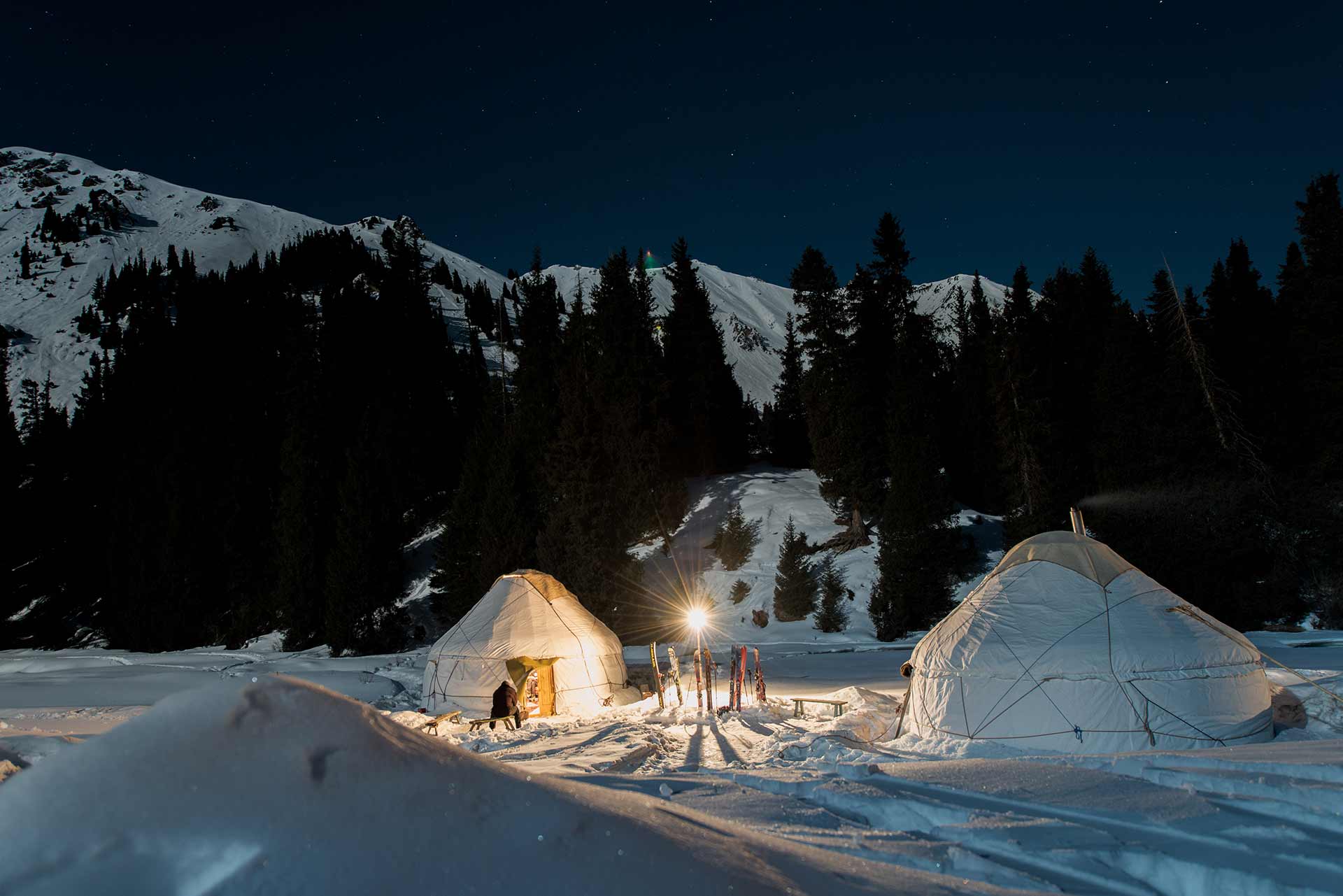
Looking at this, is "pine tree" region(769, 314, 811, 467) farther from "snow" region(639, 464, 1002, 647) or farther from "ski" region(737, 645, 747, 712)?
"ski" region(737, 645, 747, 712)

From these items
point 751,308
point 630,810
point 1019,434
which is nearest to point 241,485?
point 1019,434

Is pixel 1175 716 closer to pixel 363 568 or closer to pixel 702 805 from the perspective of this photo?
pixel 702 805

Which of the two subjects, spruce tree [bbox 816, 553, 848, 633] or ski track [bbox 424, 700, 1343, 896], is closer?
ski track [bbox 424, 700, 1343, 896]

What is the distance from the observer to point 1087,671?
932cm

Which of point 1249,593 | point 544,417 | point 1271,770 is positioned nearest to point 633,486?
point 544,417

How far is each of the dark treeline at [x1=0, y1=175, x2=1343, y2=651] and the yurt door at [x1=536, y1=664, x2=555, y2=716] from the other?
12.3m

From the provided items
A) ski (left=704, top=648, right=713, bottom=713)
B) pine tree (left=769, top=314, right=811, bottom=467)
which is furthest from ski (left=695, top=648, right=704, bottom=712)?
pine tree (left=769, top=314, right=811, bottom=467)

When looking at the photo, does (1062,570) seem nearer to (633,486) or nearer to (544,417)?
(633,486)

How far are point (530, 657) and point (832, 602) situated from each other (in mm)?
15413

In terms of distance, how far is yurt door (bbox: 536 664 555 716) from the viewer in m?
13.7

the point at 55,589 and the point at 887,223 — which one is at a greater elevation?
the point at 887,223

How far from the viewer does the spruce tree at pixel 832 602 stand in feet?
88.0

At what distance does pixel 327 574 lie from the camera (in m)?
28.9

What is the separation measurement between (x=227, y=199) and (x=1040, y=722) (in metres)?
181
